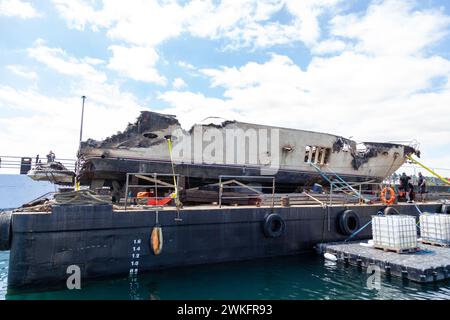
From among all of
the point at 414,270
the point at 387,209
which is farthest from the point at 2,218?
the point at 387,209

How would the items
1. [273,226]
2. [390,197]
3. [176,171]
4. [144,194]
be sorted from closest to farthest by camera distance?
1. [273,226]
2. [144,194]
3. [176,171]
4. [390,197]

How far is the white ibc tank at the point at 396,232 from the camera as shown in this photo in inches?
438

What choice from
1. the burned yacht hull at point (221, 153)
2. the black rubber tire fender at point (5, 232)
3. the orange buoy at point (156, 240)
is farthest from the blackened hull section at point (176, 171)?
the black rubber tire fender at point (5, 232)

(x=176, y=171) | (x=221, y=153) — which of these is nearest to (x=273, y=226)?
(x=221, y=153)

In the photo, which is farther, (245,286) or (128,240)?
(128,240)

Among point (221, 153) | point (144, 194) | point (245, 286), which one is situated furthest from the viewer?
point (221, 153)

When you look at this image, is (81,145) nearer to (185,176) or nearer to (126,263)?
(185,176)

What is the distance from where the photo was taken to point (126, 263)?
9.41 m

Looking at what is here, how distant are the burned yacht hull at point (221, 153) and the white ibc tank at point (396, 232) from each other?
256 inches

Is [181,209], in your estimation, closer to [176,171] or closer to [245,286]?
[245,286]

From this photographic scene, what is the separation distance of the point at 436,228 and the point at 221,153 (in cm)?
1010

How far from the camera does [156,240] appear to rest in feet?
32.1

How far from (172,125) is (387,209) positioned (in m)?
11.4

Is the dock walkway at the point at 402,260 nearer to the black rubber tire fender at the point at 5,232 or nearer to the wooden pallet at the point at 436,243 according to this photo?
the wooden pallet at the point at 436,243
